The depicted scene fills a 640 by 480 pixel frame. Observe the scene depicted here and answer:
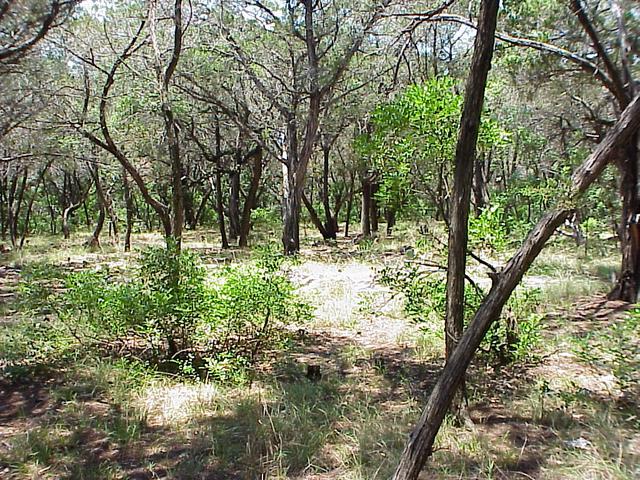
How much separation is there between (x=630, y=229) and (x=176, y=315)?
19.9 ft

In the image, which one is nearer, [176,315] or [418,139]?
[418,139]

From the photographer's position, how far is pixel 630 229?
7184mm

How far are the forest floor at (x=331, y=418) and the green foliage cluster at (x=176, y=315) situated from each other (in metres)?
0.25

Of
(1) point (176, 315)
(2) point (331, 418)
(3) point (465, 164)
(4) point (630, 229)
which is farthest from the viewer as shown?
(4) point (630, 229)

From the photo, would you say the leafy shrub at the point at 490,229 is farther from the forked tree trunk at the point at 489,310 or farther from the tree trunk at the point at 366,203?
the tree trunk at the point at 366,203

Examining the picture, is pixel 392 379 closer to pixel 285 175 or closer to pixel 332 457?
pixel 332 457

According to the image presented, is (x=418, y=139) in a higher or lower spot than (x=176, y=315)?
higher

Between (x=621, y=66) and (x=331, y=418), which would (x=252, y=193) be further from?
(x=331, y=418)

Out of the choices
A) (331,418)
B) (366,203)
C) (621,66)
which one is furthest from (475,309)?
(366,203)

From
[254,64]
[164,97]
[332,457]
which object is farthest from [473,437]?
[254,64]

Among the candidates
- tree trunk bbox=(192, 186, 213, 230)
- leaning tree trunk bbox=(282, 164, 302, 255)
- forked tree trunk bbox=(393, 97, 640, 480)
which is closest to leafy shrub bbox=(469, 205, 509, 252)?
forked tree trunk bbox=(393, 97, 640, 480)

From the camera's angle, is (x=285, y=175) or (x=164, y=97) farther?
(x=285, y=175)

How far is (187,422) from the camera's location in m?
4.14

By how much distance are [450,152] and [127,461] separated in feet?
10.6
